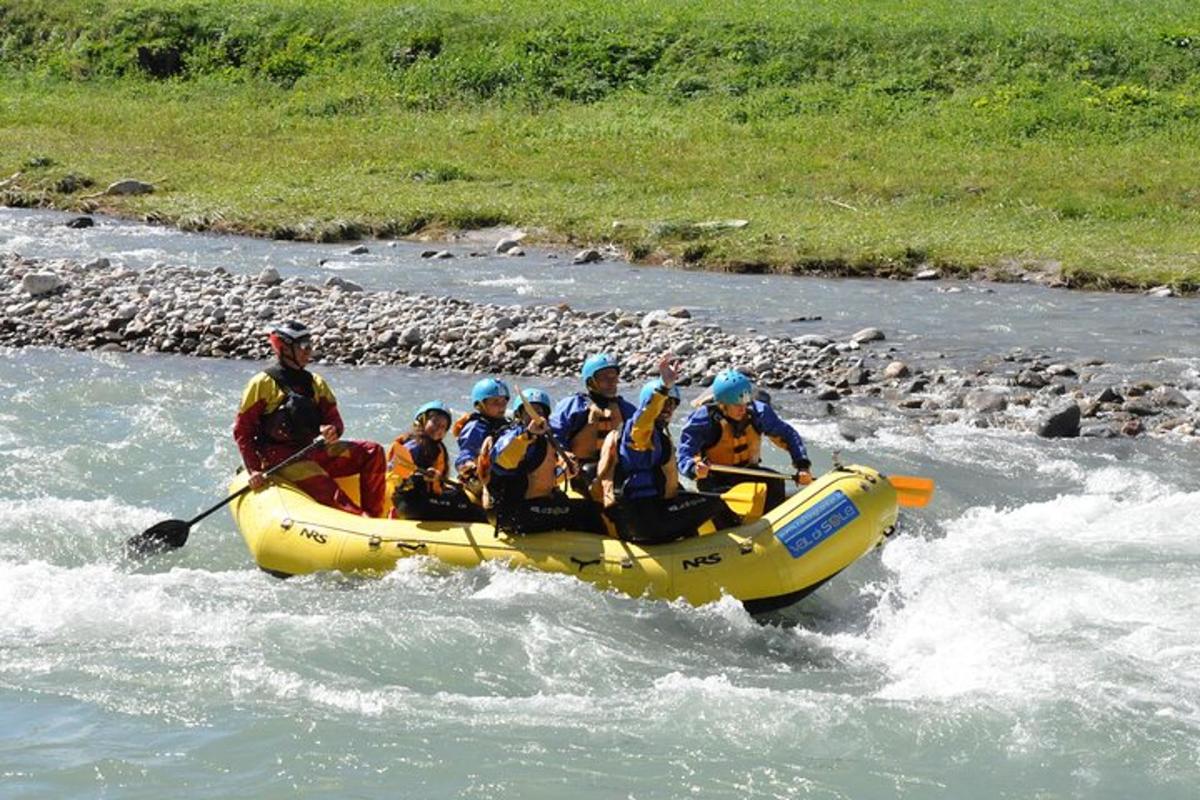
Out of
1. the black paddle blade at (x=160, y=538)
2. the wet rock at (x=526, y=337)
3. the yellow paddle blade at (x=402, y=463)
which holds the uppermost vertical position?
the yellow paddle blade at (x=402, y=463)

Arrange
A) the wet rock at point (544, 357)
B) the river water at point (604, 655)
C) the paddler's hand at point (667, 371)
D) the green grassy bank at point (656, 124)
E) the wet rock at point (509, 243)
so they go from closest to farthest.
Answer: the river water at point (604, 655), the paddler's hand at point (667, 371), the wet rock at point (544, 357), the wet rock at point (509, 243), the green grassy bank at point (656, 124)

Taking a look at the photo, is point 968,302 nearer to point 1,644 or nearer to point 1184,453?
point 1184,453

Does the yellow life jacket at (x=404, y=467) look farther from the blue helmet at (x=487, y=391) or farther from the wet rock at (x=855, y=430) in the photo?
the wet rock at (x=855, y=430)

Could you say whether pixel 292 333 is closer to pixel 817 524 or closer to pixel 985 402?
pixel 817 524

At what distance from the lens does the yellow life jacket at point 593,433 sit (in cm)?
1123

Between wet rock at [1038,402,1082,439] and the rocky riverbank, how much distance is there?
0.04 feet

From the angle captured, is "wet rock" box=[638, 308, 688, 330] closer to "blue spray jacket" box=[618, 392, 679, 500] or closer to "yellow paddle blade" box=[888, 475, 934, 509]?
"yellow paddle blade" box=[888, 475, 934, 509]

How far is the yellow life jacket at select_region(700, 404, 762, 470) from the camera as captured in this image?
442 inches

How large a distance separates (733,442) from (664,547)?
3.85 feet

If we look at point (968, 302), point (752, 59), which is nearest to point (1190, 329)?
point (968, 302)

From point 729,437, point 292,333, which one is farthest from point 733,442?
point 292,333

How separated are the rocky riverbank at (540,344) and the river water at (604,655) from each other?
27.4 inches

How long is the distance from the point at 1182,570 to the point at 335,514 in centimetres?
523

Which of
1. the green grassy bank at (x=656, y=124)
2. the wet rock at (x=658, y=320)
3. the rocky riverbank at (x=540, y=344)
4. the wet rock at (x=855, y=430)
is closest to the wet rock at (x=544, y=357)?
the rocky riverbank at (x=540, y=344)
